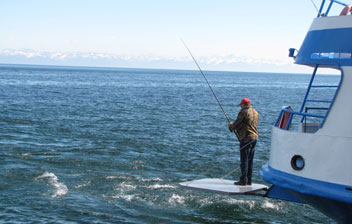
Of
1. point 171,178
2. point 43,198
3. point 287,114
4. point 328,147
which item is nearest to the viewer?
point 328,147

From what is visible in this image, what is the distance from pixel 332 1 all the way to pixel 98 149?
13200 mm

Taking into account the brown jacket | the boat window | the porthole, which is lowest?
the porthole

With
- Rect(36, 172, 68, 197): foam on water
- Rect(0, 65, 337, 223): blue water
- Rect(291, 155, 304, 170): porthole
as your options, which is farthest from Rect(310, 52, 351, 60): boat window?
Rect(36, 172, 68, 197): foam on water

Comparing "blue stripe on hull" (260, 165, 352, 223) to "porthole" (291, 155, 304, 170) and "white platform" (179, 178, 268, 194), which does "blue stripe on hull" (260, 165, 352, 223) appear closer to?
"porthole" (291, 155, 304, 170)

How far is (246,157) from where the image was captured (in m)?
11.1

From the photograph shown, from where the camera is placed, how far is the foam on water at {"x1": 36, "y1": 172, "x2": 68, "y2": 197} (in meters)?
14.0

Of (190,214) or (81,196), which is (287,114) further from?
(81,196)

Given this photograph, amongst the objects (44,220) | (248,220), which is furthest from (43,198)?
(248,220)

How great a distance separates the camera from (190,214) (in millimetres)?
12703

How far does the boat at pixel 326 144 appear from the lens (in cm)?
819

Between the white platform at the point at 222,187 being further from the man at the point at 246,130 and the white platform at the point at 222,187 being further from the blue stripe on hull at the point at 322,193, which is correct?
the blue stripe on hull at the point at 322,193

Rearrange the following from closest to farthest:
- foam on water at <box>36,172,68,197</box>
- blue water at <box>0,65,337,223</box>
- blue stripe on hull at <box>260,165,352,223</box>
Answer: blue stripe on hull at <box>260,165,352,223</box>, blue water at <box>0,65,337,223</box>, foam on water at <box>36,172,68,197</box>

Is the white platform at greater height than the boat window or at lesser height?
lesser

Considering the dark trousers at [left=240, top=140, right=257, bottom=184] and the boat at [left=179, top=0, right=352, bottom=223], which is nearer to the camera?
the boat at [left=179, top=0, right=352, bottom=223]
